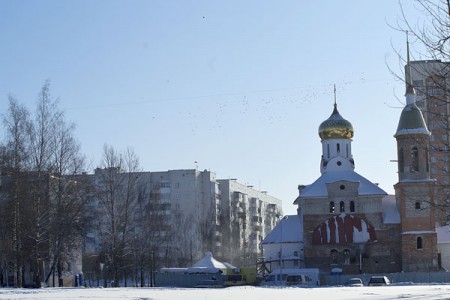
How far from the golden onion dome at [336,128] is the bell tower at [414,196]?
8.23 meters

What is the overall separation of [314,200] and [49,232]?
3113cm

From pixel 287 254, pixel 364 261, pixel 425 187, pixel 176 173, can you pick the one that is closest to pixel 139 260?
pixel 287 254

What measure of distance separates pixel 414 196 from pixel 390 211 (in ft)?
12.4

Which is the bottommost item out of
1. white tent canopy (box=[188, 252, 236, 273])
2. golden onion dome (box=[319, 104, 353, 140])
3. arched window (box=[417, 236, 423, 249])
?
white tent canopy (box=[188, 252, 236, 273])

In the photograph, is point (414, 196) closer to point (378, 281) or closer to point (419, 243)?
point (419, 243)

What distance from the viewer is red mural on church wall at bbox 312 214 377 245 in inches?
2638

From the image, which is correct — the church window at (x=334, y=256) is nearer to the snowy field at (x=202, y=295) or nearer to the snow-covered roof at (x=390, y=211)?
the snow-covered roof at (x=390, y=211)

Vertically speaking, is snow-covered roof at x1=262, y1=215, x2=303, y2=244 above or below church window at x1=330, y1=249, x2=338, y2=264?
above

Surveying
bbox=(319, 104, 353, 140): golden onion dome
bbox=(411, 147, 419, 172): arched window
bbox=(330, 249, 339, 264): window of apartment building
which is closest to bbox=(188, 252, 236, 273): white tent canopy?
bbox=(330, 249, 339, 264): window of apartment building

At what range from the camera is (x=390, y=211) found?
68.0m

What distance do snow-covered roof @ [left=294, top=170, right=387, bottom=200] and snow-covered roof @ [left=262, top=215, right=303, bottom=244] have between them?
345 centimetres

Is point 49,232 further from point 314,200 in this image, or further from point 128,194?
point 314,200

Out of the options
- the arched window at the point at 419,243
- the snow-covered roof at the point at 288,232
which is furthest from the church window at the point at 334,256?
the arched window at the point at 419,243

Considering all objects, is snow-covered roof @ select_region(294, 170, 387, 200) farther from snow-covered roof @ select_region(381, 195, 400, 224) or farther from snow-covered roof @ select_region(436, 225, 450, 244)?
snow-covered roof @ select_region(436, 225, 450, 244)
